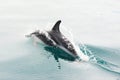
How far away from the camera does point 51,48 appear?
16812 millimetres

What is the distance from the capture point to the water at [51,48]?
1399cm

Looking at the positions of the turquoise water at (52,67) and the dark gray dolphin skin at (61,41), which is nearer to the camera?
the turquoise water at (52,67)

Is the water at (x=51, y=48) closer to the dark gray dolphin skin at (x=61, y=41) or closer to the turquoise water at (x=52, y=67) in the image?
the turquoise water at (x=52, y=67)

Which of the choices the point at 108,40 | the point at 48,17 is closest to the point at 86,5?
the point at 48,17

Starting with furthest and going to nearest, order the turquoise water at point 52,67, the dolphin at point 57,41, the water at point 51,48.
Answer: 1. the dolphin at point 57,41
2. the water at point 51,48
3. the turquoise water at point 52,67

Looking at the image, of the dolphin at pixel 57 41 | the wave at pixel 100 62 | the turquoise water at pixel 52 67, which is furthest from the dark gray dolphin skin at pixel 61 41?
the wave at pixel 100 62

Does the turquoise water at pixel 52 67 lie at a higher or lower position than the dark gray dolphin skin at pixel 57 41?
lower

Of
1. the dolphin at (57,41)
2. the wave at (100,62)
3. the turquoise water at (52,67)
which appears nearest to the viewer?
the turquoise water at (52,67)

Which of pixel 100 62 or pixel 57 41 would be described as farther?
pixel 57 41

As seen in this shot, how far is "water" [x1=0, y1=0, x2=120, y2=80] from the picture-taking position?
14.0 metres

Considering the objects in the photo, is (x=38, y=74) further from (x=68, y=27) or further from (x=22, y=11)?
(x=22, y=11)

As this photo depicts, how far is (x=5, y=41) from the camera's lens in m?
17.5

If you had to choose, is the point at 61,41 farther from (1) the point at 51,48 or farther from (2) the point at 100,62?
(2) the point at 100,62

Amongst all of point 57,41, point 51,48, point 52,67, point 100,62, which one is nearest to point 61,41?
point 57,41
